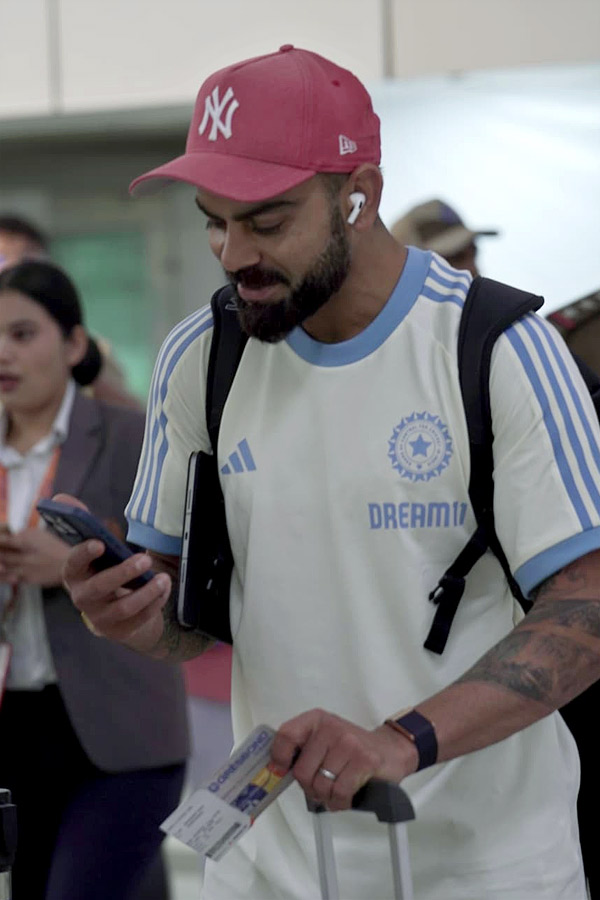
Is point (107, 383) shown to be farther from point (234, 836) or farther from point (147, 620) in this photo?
point (234, 836)

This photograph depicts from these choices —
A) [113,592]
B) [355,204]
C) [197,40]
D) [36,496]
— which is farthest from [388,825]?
[197,40]

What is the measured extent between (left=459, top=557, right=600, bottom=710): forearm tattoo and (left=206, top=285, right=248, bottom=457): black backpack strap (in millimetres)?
395

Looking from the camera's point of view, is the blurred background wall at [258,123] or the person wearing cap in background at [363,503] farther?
the blurred background wall at [258,123]

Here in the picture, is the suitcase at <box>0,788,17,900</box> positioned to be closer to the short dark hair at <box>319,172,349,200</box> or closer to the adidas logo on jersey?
the adidas logo on jersey

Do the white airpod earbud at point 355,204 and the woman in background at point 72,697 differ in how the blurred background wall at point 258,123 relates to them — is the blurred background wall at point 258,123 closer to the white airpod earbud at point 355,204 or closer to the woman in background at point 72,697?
the woman in background at point 72,697

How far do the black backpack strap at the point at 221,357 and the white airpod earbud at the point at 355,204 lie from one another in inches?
5.8

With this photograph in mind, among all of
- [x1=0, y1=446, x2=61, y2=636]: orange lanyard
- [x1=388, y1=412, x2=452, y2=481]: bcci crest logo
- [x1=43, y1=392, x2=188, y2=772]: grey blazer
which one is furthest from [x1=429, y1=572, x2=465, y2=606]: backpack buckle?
[x1=0, y1=446, x2=61, y2=636]: orange lanyard

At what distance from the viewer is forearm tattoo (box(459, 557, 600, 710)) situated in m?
1.39

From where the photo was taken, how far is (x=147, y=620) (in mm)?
1556

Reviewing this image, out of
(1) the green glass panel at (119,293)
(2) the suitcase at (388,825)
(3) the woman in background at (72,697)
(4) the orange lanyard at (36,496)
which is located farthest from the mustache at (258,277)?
(1) the green glass panel at (119,293)

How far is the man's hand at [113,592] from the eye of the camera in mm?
1483

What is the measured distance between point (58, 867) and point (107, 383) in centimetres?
143

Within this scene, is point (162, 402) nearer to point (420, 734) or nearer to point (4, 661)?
point (420, 734)

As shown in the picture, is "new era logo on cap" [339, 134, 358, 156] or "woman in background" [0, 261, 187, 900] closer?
"new era logo on cap" [339, 134, 358, 156]
